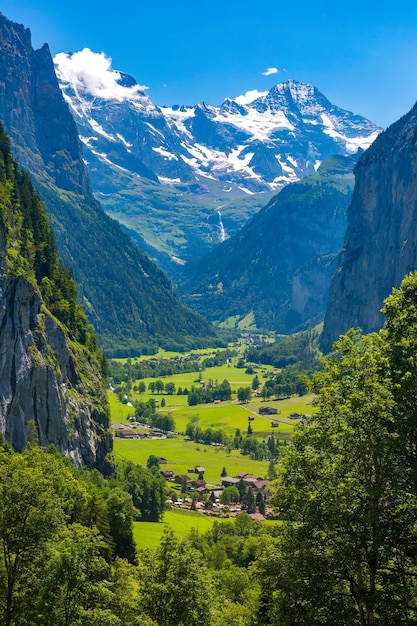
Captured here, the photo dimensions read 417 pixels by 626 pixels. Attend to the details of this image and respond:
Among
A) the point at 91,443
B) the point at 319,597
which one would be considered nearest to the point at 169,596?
the point at 319,597

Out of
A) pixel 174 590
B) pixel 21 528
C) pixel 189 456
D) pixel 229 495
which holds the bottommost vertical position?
pixel 229 495

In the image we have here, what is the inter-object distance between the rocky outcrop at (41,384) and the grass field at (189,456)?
42.3 meters

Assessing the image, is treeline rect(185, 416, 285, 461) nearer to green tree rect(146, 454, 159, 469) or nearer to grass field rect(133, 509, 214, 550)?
green tree rect(146, 454, 159, 469)

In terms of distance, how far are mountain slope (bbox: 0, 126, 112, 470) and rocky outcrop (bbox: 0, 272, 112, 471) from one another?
14cm

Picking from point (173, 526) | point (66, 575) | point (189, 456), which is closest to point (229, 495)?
point (173, 526)

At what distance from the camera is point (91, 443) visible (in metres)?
109

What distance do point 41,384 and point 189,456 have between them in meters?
84.3

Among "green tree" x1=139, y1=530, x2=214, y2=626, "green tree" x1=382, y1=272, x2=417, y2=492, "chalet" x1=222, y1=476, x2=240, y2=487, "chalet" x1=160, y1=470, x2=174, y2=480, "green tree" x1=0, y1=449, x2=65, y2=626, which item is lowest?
"chalet" x1=222, y1=476, x2=240, y2=487

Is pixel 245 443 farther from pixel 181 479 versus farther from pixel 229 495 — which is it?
pixel 229 495

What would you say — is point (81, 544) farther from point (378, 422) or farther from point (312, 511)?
point (378, 422)

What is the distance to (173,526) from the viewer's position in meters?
106

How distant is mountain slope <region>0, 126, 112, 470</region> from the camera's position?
9362cm

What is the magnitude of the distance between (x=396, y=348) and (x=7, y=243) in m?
92.1


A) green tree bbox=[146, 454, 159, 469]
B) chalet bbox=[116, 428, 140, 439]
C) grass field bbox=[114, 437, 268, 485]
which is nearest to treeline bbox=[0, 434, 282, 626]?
green tree bbox=[146, 454, 159, 469]
